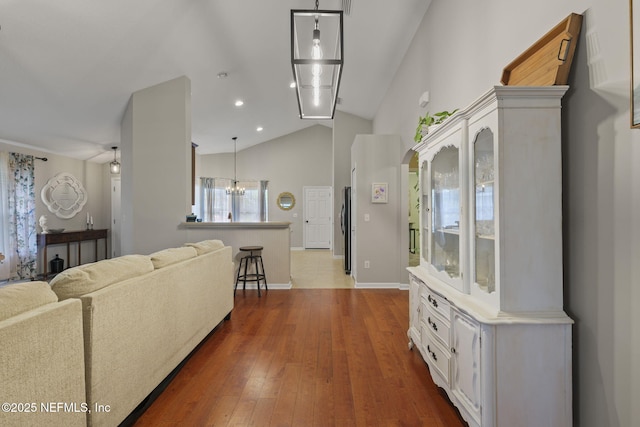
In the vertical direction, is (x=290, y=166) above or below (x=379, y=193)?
above

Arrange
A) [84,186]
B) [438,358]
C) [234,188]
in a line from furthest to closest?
[234,188] → [84,186] → [438,358]

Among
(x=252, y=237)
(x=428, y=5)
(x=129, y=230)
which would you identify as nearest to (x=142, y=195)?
(x=129, y=230)

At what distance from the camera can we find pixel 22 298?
1.26 meters

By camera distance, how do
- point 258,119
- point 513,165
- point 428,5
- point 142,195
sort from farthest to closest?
1. point 258,119
2. point 142,195
3. point 428,5
4. point 513,165

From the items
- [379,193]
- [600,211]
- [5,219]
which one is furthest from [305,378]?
[5,219]

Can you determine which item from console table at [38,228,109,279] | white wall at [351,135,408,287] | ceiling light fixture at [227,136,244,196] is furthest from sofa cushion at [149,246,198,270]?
ceiling light fixture at [227,136,244,196]

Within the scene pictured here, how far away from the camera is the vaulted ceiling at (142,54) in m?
3.21

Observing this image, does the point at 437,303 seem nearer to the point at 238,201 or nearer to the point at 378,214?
the point at 378,214

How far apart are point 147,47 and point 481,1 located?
3.70m

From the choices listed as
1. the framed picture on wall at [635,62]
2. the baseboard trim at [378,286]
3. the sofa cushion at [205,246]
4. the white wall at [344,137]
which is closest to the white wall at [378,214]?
the baseboard trim at [378,286]

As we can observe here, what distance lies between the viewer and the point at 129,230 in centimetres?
489

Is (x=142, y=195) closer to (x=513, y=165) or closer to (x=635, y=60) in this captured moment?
(x=513, y=165)

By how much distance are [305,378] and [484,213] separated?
168 cm

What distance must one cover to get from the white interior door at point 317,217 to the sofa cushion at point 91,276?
831 centimetres
